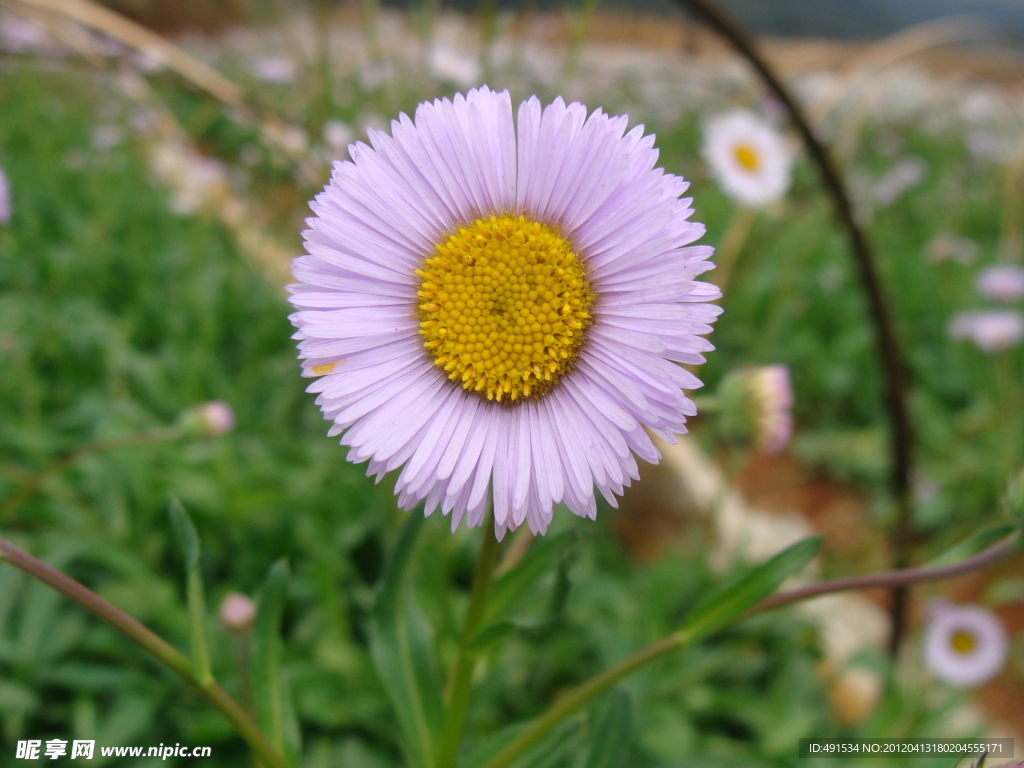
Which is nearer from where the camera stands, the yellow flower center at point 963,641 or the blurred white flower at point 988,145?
the yellow flower center at point 963,641

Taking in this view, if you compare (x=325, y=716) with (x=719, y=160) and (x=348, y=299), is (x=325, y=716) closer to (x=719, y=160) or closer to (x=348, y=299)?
(x=348, y=299)

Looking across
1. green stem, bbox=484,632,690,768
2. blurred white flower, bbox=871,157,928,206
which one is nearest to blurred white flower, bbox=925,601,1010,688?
green stem, bbox=484,632,690,768

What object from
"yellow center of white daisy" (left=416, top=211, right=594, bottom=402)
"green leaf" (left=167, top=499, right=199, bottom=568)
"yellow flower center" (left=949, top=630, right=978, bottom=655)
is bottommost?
"yellow flower center" (left=949, top=630, right=978, bottom=655)

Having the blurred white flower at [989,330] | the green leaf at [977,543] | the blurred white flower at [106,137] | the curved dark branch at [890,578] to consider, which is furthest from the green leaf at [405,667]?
the blurred white flower at [106,137]

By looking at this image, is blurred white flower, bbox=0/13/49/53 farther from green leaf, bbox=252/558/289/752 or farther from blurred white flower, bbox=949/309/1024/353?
blurred white flower, bbox=949/309/1024/353

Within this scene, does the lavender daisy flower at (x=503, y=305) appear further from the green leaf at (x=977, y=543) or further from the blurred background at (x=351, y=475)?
the green leaf at (x=977, y=543)

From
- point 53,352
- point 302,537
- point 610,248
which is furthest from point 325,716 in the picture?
point 53,352

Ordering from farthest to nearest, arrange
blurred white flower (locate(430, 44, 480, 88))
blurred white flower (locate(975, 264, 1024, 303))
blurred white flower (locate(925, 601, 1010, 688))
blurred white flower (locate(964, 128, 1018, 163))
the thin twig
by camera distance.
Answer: blurred white flower (locate(964, 128, 1018, 163)), blurred white flower (locate(975, 264, 1024, 303)), blurred white flower (locate(430, 44, 480, 88)), blurred white flower (locate(925, 601, 1010, 688)), the thin twig
